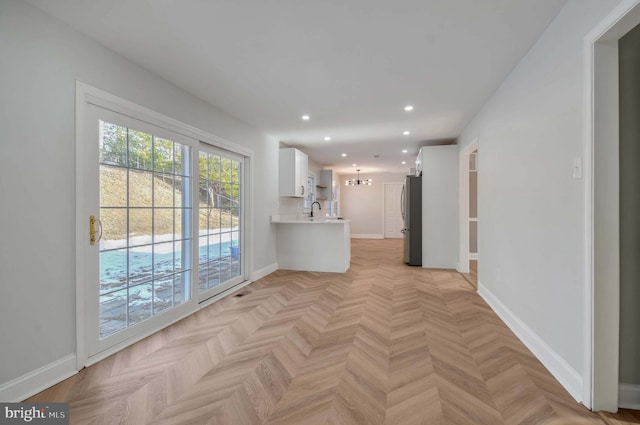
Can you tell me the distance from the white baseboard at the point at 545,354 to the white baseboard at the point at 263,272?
3374 millimetres

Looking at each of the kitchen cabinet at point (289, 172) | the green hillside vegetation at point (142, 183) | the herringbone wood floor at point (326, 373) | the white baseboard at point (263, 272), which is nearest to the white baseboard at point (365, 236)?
the kitchen cabinet at point (289, 172)

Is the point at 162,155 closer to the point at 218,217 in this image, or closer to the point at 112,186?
the point at 112,186

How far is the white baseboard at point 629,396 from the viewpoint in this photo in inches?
65.3

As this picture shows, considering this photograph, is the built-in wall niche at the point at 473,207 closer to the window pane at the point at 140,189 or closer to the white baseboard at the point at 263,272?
the white baseboard at the point at 263,272

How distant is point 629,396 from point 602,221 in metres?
1.06

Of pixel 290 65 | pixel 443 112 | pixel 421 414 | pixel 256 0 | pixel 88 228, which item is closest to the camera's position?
pixel 421 414

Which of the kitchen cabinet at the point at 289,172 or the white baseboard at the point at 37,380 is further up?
the kitchen cabinet at the point at 289,172

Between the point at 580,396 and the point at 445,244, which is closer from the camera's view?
the point at 580,396

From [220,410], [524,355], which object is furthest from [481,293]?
[220,410]

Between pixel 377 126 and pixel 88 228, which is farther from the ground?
pixel 377 126

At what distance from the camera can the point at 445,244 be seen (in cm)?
547

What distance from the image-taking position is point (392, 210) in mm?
11039

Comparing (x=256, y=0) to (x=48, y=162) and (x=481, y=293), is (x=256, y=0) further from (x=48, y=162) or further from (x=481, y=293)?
(x=481, y=293)

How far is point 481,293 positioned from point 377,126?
2891 millimetres
